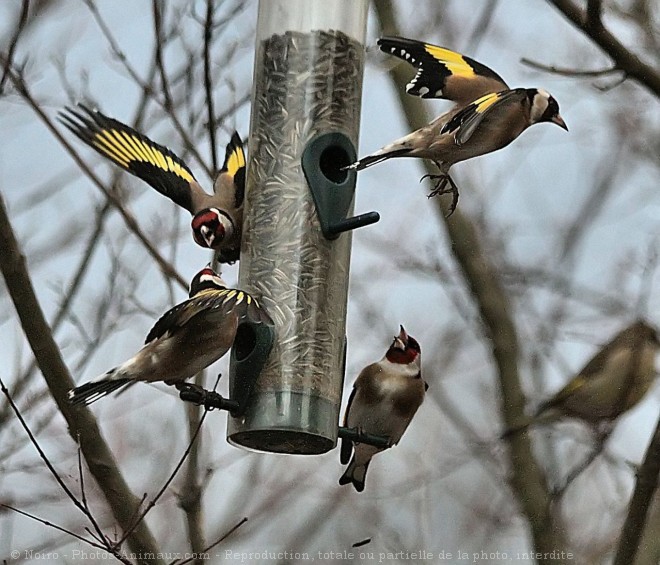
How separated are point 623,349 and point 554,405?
0.58m

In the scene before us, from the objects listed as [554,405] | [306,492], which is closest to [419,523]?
[306,492]

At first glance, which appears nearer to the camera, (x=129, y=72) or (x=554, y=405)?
(x=129, y=72)

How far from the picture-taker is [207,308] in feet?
13.2

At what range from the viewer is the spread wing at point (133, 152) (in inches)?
192

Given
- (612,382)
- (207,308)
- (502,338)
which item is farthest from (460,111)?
(612,382)

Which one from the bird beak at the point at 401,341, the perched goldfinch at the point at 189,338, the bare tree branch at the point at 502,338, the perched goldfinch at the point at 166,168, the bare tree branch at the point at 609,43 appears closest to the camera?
the perched goldfinch at the point at 189,338

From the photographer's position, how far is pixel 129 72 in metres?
5.83

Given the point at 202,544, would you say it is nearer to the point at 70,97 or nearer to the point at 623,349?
the point at 70,97

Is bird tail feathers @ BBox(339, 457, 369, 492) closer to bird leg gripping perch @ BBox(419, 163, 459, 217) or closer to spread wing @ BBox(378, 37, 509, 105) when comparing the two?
bird leg gripping perch @ BBox(419, 163, 459, 217)

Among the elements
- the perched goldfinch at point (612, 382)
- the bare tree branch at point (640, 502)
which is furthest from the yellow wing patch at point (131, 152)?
the perched goldfinch at point (612, 382)

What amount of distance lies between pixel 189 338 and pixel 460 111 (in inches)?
49.4

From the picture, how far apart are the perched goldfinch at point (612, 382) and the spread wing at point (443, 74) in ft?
7.58

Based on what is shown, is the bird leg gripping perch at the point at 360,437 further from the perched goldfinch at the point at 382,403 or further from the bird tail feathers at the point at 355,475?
the bird tail feathers at the point at 355,475

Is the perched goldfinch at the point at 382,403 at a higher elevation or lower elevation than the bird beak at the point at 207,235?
lower
